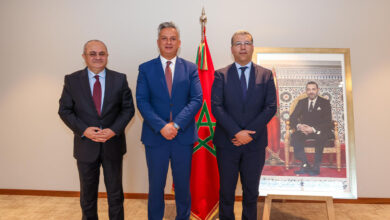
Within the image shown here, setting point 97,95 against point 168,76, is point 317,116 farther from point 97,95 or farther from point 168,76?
point 97,95

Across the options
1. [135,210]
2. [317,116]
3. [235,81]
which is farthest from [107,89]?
[317,116]

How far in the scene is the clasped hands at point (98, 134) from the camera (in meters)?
2.27

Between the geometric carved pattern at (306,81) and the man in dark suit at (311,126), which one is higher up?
the geometric carved pattern at (306,81)

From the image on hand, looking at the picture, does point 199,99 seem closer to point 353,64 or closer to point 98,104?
point 98,104

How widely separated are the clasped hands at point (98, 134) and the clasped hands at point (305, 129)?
1905 mm

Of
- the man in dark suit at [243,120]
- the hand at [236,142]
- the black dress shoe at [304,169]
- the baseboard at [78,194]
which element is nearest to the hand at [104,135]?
the man in dark suit at [243,120]

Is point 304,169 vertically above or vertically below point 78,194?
above

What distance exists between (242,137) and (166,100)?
2.28 feet

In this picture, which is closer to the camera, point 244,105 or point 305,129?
point 244,105

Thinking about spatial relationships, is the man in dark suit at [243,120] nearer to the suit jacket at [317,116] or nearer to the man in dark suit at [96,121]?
the suit jacket at [317,116]

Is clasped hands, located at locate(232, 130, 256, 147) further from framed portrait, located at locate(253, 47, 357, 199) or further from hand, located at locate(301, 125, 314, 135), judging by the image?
hand, located at locate(301, 125, 314, 135)

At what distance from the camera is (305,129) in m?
2.96

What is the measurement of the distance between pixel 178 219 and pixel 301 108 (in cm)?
170

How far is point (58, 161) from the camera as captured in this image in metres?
3.75
